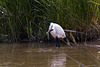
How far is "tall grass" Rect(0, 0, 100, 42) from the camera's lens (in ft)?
16.8

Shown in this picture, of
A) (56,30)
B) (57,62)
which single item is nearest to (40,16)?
(56,30)

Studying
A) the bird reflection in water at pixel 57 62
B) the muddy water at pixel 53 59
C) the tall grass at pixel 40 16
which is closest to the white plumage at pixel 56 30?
the tall grass at pixel 40 16

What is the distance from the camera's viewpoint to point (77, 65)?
2764mm

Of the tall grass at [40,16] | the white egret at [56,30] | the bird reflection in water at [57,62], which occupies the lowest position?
the bird reflection in water at [57,62]

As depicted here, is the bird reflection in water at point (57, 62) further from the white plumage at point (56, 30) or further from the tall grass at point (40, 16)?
the white plumage at point (56, 30)

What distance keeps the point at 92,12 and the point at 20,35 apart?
2349 millimetres

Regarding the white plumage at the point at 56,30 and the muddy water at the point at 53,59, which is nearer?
the muddy water at the point at 53,59

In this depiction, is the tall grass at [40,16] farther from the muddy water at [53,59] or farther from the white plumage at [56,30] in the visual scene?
the muddy water at [53,59]

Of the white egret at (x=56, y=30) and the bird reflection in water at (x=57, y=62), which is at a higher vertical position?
the white egret at (x=56, y=30)

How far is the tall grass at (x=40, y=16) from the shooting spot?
5105 millimetres

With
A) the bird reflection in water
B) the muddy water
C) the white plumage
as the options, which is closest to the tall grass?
the white plumage

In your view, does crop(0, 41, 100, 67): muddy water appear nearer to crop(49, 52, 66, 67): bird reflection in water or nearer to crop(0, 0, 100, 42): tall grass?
crop(49, 52, 66, 67): bird reflection in water

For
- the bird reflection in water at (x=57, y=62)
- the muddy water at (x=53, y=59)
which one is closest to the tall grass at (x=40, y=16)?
the muddy water at (x=53, y=59)

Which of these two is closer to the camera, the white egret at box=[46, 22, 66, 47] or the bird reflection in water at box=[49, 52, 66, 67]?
the bird reflection in water at box=[49, 52, 66, 67]
